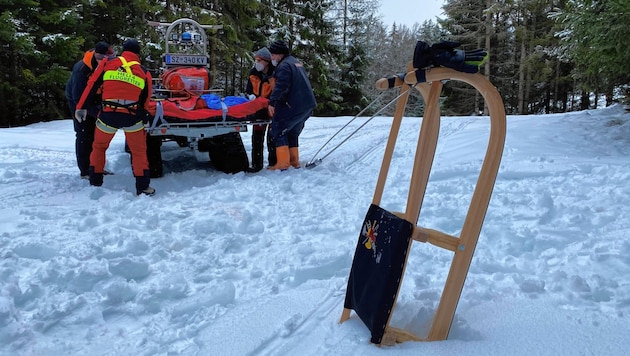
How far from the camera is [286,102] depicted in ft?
23.5

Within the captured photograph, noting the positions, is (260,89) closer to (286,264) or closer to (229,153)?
(229,153)

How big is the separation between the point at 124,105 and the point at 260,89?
2604 millimetres

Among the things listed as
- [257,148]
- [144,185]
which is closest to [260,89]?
[257,148]

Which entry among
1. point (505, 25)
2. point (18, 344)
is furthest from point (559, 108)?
point (18, 344)

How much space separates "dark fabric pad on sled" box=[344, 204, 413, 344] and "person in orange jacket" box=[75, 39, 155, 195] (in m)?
4.02

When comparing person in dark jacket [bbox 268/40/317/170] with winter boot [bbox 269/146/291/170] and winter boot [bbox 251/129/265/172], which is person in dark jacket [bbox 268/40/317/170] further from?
winter boot [bbox 251/129/265/172]

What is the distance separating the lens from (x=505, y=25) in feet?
88.8

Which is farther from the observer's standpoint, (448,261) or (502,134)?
(448,261)

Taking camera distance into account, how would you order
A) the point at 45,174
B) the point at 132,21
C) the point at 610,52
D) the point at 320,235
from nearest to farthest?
the point at 320,235, the point at 45,174, the point at 610,52, the point at 132,21

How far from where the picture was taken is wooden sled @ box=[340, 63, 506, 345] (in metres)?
2.10

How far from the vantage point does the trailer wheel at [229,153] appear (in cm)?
715

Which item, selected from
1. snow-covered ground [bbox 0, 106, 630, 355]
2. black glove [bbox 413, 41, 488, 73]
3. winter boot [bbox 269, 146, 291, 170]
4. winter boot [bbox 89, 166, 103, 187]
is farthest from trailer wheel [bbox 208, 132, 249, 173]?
black glove [bbox 413, 41, 488, 73]

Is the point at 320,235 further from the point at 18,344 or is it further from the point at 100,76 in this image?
the point at 100,76

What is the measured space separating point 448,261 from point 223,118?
4.38 metres
